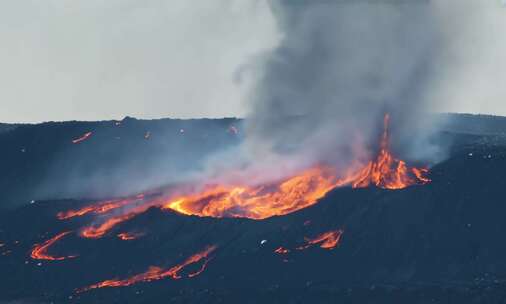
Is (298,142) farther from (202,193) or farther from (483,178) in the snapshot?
(483,178)

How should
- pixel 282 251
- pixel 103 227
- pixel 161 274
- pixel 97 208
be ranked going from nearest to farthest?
pixel 282 251 → pixel 161 274 → pixel 103 227 → pixel 97 208

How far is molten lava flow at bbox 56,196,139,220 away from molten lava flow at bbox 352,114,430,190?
2125cm

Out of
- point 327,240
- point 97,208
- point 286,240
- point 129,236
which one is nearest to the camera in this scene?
point 327,240

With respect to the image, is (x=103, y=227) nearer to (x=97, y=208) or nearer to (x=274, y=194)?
(x=97, y=208)

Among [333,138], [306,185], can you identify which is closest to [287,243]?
[306,185]

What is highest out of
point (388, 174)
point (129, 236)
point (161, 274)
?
point (388, 174)

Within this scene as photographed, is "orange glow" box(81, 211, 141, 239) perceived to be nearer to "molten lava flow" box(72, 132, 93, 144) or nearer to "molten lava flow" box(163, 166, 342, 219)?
"molten lava flow" box(163, 166, 342, 219)

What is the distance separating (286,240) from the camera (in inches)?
3762

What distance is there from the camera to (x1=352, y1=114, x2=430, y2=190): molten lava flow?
104312 mm

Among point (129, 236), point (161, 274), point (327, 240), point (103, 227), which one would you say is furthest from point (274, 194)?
point (161, 274)

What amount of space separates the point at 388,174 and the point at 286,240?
605 inches

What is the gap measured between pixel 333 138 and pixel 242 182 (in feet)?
34.2

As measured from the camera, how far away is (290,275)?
91.0m

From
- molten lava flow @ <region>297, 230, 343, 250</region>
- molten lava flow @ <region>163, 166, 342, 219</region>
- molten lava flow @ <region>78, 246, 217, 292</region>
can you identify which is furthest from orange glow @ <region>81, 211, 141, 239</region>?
molten lava flow @ <region>297, 230, 343, 250</region>
